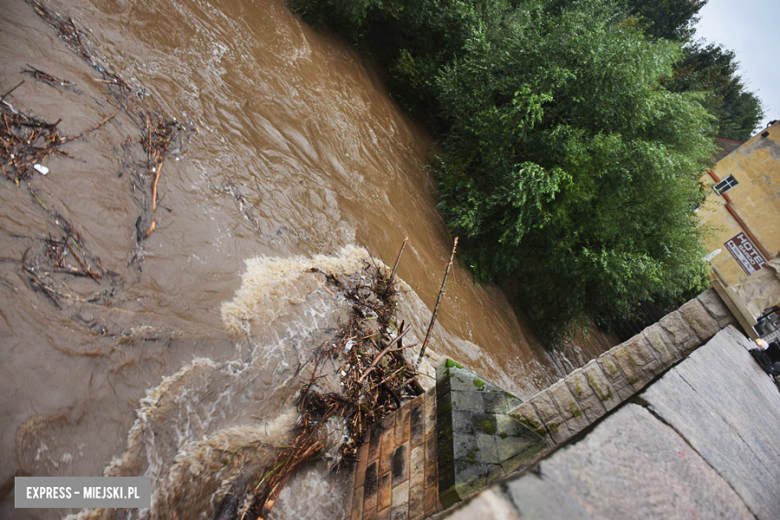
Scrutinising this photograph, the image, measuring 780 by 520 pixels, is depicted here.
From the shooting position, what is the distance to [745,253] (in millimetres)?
14961

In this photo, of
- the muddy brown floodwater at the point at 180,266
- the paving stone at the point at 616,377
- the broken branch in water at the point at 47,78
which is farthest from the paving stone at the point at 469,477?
the broken branch in water at the point at 47,78

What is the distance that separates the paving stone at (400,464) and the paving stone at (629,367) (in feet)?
5.70

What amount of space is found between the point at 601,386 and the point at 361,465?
2.00 m

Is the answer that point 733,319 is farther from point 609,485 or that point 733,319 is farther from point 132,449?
point 132,449

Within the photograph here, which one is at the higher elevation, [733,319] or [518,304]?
[518,304]

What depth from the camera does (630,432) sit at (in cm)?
166

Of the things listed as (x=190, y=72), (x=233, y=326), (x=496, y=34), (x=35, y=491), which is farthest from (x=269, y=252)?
(x=496, y=34)

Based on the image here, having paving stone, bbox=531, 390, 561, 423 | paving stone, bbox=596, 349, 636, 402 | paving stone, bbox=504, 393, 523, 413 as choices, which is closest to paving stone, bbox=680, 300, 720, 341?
paving stone, bbox=596, 349, 636, 402

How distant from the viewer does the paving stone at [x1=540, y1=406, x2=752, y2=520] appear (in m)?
1.36

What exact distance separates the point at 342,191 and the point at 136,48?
4.34m

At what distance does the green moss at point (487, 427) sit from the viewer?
248 cm

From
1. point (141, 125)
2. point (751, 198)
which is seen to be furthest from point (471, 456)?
point (751, 198)

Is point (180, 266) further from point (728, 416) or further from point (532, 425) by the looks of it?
point (728, 416)

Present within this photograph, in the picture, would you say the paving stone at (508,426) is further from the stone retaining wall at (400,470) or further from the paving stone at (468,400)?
the stone retaining wall at (400,470)
